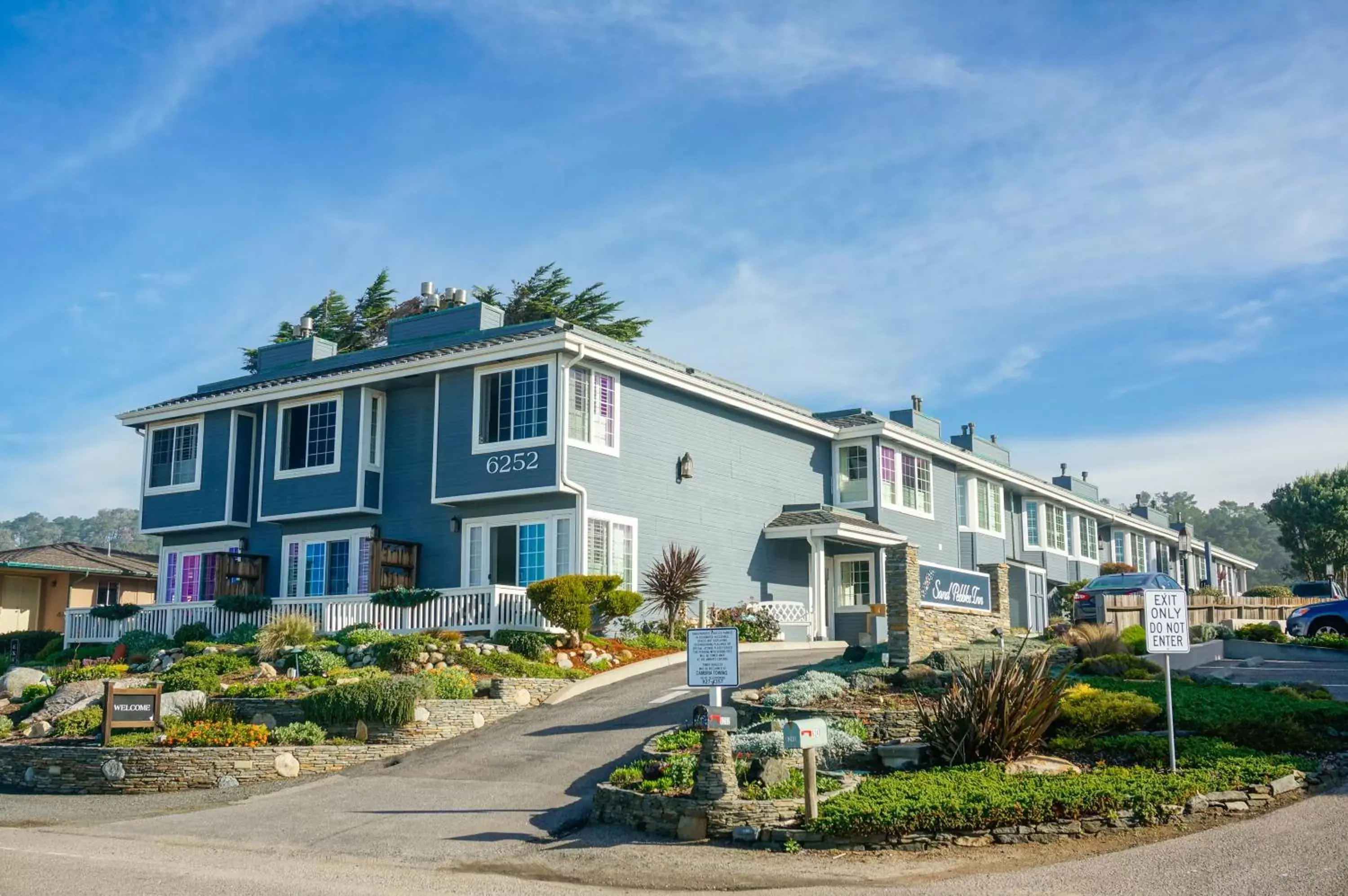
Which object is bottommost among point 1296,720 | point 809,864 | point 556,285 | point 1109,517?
point 809,864

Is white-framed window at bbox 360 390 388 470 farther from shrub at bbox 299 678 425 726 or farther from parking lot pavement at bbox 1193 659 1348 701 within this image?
parking lot pavement at bbox 1193 659 1348 701

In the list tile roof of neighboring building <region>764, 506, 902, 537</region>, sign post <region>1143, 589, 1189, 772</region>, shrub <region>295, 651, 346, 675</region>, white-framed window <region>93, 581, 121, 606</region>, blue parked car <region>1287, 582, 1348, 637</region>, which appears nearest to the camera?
sign post <region>1143, 589, 1189, 772</region>

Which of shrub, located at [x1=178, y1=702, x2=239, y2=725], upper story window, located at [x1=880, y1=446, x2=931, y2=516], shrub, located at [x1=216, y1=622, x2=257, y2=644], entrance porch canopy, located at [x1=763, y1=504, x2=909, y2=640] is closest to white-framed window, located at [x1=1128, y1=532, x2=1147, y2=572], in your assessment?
Answer: upper story window, located at [x1=880, y1=446, x2=931, y2=516]

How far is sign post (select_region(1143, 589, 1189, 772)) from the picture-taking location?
14.1 meters

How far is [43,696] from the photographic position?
22750 mm

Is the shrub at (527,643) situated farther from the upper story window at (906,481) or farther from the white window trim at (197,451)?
the upper story window at (906,481)

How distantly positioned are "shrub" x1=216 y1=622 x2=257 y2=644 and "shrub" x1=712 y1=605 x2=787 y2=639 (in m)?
9.77

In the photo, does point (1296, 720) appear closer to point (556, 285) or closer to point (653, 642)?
point (653, 642)

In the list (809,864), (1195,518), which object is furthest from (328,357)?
(1195,518)

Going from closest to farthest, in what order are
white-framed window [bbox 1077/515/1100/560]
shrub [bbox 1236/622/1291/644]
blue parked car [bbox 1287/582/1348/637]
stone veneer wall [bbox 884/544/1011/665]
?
stone veneer wall [bbox 884/544/1011/665], shrub [bbox 1236/622/1291/644], blue parked car [bbox 1287/582/1348/637], white-framed window [bbox 1077/515/1100/560]

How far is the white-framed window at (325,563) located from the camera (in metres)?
29.0

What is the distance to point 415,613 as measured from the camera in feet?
82.7

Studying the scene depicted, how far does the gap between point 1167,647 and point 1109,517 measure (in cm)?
3824

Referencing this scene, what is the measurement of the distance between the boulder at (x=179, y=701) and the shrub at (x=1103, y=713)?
13.3m
